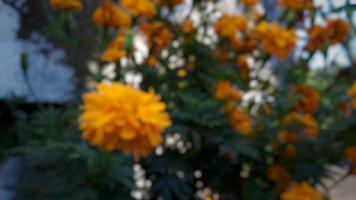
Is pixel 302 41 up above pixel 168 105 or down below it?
above

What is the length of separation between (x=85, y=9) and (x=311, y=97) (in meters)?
0.70

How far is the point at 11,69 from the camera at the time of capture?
1.39m

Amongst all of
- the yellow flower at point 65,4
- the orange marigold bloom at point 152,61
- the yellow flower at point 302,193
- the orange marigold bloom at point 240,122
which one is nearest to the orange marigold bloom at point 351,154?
the yellow flower at point 302,193

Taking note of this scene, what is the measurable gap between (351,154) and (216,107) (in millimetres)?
326

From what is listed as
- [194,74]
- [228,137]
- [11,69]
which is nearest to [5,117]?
[11,69]

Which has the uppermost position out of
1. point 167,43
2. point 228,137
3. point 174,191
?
point 167,43

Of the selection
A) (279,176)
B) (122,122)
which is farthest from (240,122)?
(122,122)

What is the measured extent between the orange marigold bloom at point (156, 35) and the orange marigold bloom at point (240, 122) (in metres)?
0.25

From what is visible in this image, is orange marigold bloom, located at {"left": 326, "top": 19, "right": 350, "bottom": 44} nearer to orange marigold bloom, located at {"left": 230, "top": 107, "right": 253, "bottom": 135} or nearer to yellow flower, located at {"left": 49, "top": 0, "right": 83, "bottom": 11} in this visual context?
orange marigold bloom, located at {"left": 230, "top": 107, "right": 253, "bottom": 135}

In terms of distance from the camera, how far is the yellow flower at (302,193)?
110 centimetres

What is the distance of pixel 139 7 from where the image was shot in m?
1.18

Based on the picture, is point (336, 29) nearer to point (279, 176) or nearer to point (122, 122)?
point (279, 176)

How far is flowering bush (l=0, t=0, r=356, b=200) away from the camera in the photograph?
1069mm

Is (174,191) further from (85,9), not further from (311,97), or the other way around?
(85,9)
